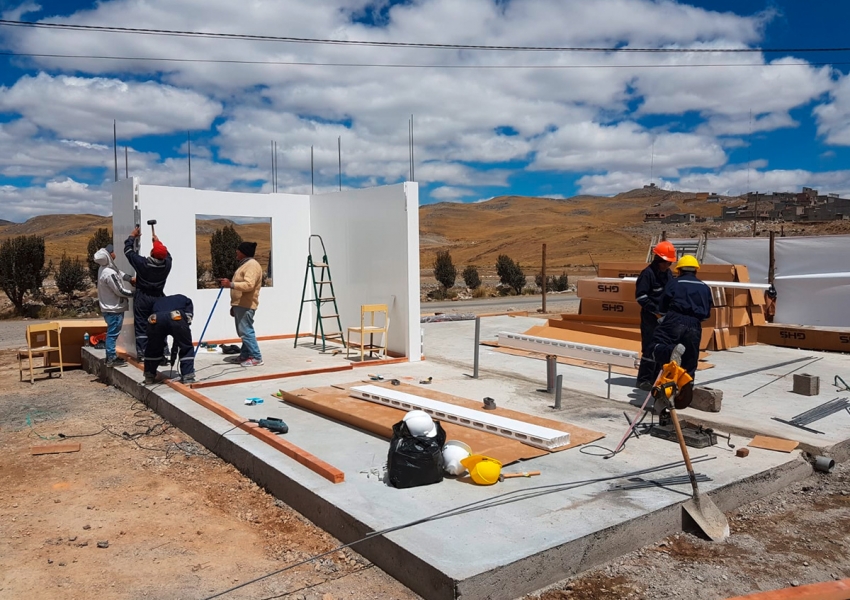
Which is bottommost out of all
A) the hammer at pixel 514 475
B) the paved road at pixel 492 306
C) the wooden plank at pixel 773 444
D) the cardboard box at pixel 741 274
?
the paved road at pixel 492 306

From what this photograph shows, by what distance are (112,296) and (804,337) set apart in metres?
12.2

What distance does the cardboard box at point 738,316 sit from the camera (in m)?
12.3

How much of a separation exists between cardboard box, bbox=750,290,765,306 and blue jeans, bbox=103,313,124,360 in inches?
443

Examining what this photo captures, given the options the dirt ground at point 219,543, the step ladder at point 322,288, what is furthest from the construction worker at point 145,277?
the dirt ground at point 219,543

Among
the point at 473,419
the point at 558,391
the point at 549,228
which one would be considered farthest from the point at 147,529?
the point at 549,228

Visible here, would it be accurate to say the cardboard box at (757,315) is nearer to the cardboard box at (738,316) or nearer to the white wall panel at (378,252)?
the cardboard box at (738,316)

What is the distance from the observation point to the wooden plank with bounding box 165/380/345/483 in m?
4.96

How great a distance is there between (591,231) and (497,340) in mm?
67836

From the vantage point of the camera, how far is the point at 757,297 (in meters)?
12.7

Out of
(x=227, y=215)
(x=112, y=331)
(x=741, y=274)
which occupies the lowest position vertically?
(x=112, y=331)

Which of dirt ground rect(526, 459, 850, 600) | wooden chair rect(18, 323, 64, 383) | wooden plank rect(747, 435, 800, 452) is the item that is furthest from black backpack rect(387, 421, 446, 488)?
wooden chair rect(18, 323, 64, 383)

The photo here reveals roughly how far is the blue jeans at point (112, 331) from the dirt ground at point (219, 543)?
3.54 meters

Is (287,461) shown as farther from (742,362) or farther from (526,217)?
(526,217)

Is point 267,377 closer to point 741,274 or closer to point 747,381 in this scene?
point 747,381
